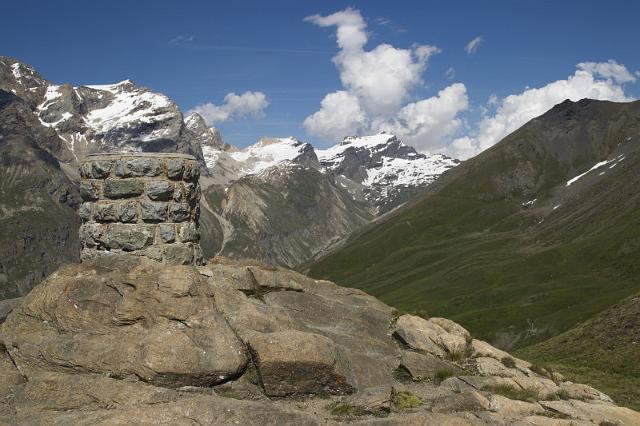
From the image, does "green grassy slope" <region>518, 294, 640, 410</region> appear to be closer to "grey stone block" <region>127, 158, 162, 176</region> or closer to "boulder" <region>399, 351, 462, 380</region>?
"boulder" <region>399, 351, 462, 380</region>

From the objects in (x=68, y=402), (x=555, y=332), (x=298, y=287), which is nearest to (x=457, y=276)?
(x=555, y=332)

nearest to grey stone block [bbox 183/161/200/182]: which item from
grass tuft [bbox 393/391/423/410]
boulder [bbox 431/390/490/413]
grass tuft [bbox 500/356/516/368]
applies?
grass tuft [bbox 393/391/423/410]

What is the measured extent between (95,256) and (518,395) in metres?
15.3

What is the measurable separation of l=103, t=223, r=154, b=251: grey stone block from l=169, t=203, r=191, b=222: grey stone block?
1.09m

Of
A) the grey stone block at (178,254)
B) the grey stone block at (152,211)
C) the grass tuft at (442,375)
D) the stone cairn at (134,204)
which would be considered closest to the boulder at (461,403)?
the grass tuft at (442,375)

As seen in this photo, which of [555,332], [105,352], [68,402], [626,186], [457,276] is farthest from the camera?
[626,186]

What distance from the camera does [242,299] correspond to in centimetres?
1866

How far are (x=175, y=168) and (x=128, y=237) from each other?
3.00 m

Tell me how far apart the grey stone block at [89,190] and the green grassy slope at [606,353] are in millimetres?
28256

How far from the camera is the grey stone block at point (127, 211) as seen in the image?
18922mm

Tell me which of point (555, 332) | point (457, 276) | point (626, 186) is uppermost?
point (626, 186)

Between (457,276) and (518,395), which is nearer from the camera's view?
(518,395)

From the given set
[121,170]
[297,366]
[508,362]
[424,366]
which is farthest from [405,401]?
[121,170]

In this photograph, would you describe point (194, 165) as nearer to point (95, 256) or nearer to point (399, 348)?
point (95, 256)
